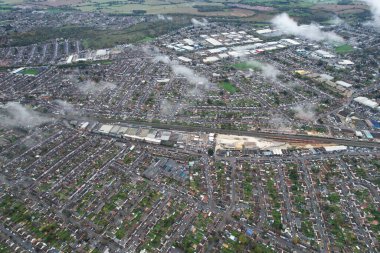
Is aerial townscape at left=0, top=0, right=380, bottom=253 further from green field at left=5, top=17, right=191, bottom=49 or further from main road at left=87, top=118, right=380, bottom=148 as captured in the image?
green field at left=5, top=17, right=191, bottom=49

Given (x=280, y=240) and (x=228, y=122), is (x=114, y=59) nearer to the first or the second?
(x=228, y=122)

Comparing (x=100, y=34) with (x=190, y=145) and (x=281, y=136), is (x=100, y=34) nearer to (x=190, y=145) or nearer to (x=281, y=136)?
(x=190, y=145)

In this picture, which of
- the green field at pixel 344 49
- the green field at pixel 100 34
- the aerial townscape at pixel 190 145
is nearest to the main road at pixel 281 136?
the aerial townscape at pixel 190 145

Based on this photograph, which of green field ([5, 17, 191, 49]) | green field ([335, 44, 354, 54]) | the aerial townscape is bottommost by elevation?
the aerial townscape

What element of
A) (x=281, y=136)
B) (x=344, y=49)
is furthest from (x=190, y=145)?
(x=344, y=49)

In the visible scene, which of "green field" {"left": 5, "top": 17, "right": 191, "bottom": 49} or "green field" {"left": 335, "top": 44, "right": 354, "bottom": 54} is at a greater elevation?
"green field" {"left": 335, "top": 44, "right": 354, "bottom": 54}

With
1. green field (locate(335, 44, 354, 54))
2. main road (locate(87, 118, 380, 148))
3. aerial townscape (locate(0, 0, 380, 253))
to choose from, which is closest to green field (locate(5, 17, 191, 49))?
aerial townscape (locate(0, 0, 380, 253))

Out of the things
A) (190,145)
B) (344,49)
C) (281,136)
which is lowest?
(190,145)
